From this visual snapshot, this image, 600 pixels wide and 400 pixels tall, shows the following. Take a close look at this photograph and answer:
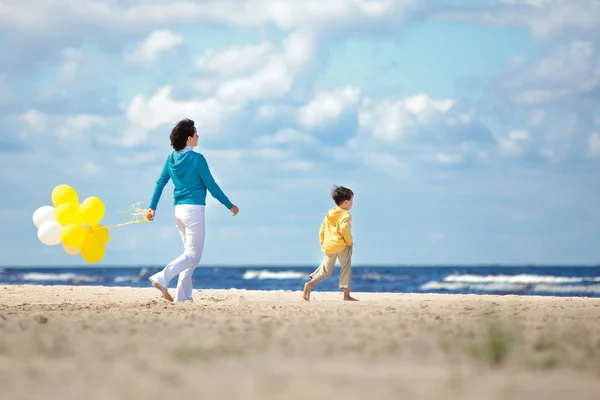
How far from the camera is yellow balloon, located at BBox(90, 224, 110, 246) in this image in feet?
33.3

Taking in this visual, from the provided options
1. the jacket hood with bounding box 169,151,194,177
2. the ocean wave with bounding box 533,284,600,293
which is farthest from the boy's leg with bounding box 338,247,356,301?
the ocean wave with bounding box 533,284,600,293

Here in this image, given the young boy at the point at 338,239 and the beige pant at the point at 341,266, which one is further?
the beige pant at the point at 341,266

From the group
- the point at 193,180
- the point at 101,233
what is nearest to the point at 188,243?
the point at 193,180

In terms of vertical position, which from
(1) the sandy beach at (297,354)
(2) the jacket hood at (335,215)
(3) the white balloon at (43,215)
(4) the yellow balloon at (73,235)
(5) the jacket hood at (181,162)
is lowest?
(1) the sandy beach at (297,354)

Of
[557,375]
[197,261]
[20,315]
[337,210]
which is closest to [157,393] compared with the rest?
[557,375]

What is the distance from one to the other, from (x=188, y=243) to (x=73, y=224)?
4.55ft

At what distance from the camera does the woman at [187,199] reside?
9.91 m

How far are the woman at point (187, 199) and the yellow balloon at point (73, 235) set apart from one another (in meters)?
0.99

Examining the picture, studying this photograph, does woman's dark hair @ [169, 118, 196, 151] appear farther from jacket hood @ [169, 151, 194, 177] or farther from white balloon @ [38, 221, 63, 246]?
white balloon @ [38, 221, 63, 246]

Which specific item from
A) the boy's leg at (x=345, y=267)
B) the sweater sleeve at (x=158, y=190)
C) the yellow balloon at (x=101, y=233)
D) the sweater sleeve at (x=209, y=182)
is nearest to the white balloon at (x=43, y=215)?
the yellow balloon at (x=101, y=233)

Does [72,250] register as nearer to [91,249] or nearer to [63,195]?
[91,249]

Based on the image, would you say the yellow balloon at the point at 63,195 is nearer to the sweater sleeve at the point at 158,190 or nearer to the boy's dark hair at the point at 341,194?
the sweater sleeve at the point at 158,190

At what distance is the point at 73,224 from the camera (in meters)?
9.93

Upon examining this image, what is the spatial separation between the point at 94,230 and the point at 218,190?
160cm
